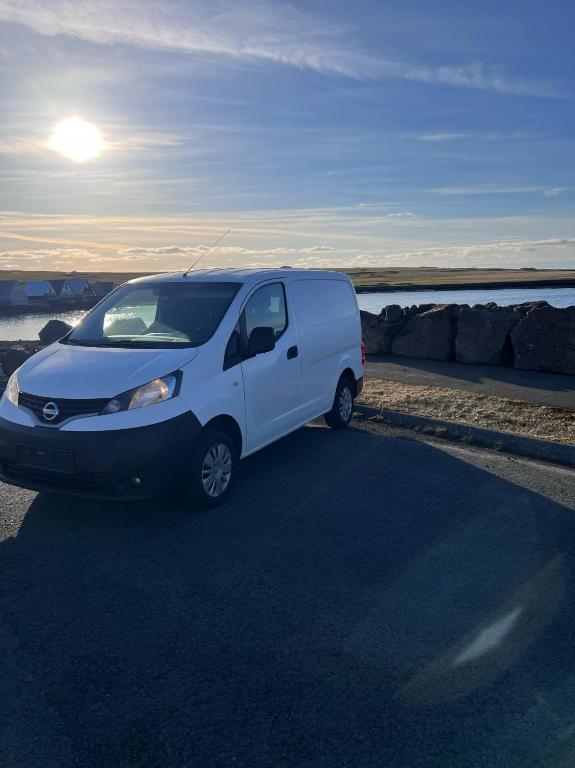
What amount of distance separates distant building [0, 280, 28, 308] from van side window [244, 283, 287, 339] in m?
59.5

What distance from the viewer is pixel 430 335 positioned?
12.5 meters

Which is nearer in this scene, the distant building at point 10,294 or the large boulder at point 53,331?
the large boulder at point 53,331

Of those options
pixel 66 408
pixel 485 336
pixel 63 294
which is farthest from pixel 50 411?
pixel 63 294

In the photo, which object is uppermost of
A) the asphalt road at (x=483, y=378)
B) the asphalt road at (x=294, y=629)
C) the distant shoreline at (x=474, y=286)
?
the distant shoreline at (x=474, y=286)

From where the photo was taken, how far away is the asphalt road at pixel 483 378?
923cm

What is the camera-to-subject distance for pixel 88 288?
7194 cm

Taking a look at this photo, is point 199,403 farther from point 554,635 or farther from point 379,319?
point 379,319

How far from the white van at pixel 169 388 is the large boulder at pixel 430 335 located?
18.0ft

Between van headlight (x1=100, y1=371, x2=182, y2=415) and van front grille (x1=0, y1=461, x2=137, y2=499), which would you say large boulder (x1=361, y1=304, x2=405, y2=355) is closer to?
van headlight (x1=100, y1=371, x2=182, y2=415)

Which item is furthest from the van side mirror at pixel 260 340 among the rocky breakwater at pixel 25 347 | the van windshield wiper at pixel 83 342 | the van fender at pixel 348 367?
the rocky breakwater at pixel 25 347

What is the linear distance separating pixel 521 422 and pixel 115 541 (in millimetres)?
5054

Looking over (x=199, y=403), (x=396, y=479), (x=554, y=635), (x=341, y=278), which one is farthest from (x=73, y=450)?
(x=341, y=278)

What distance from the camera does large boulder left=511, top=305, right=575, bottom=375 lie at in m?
10.5

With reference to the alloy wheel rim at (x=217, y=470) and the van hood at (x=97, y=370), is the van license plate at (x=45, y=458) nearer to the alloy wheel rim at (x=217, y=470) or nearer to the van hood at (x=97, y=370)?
the van hood at (x=97, y=370)
